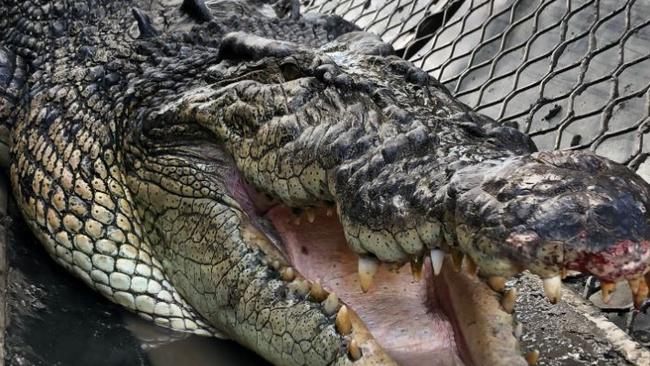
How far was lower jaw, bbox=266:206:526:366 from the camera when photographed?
2.07 meters

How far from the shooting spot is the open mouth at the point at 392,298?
2027mm

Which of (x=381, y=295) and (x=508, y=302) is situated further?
(x=381, y=295)

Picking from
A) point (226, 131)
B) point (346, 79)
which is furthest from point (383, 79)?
point (226, 131)

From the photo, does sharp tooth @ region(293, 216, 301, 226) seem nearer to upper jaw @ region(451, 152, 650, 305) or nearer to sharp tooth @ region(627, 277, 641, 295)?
upper jaw @ region(451, 152, 650, 305)

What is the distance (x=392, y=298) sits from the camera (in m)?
2.26

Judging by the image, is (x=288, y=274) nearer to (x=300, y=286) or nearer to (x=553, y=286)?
(x=300, y=286)

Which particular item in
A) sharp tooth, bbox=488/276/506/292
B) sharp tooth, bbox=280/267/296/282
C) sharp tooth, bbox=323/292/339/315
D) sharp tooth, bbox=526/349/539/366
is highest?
sharp tooth, bbox=280/267/296/282

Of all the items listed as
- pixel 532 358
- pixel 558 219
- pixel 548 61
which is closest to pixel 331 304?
pixel 532 358

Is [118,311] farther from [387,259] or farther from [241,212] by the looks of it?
[387,259]

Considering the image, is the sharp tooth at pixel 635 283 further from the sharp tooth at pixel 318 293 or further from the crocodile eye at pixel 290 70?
the crocodile eye at pixel 290 70

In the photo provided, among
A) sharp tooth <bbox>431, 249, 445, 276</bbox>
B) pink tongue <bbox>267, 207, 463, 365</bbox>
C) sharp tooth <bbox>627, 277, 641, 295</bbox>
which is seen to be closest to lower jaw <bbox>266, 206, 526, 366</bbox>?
pink tongue <bbox>267, 207, 463, 365</bbox>

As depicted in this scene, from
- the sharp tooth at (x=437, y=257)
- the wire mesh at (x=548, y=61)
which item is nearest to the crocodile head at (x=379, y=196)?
the sharp tooth at (x=437, y=257)

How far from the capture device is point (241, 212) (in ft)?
7.63

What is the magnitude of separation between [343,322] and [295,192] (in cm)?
37
